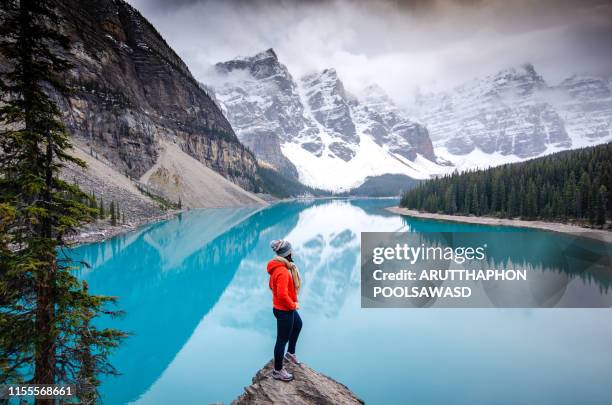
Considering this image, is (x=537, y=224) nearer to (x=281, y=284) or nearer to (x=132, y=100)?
(x=281, y=284)

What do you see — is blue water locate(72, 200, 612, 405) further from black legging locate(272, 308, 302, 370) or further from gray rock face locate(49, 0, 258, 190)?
gray rock face locate(49, 0, 258, 190)

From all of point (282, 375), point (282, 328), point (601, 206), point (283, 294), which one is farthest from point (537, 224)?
point (283, 294)

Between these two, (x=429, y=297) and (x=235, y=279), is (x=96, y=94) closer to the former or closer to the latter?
(x=235, y=279)

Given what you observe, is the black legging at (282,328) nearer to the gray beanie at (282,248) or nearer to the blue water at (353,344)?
the gray beanie at (282,248)

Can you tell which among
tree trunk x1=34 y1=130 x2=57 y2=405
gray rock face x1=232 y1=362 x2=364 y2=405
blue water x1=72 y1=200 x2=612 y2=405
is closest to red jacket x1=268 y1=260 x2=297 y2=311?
gray rock face x1=232 y1=362 x2=364 y2=405

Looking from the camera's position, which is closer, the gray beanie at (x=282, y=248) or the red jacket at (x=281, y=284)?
the red jacket at (x=281, y=284)

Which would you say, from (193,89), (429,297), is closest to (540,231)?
(429,297)

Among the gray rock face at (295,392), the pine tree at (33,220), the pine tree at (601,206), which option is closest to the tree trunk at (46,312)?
the pine tree at (33,220)
